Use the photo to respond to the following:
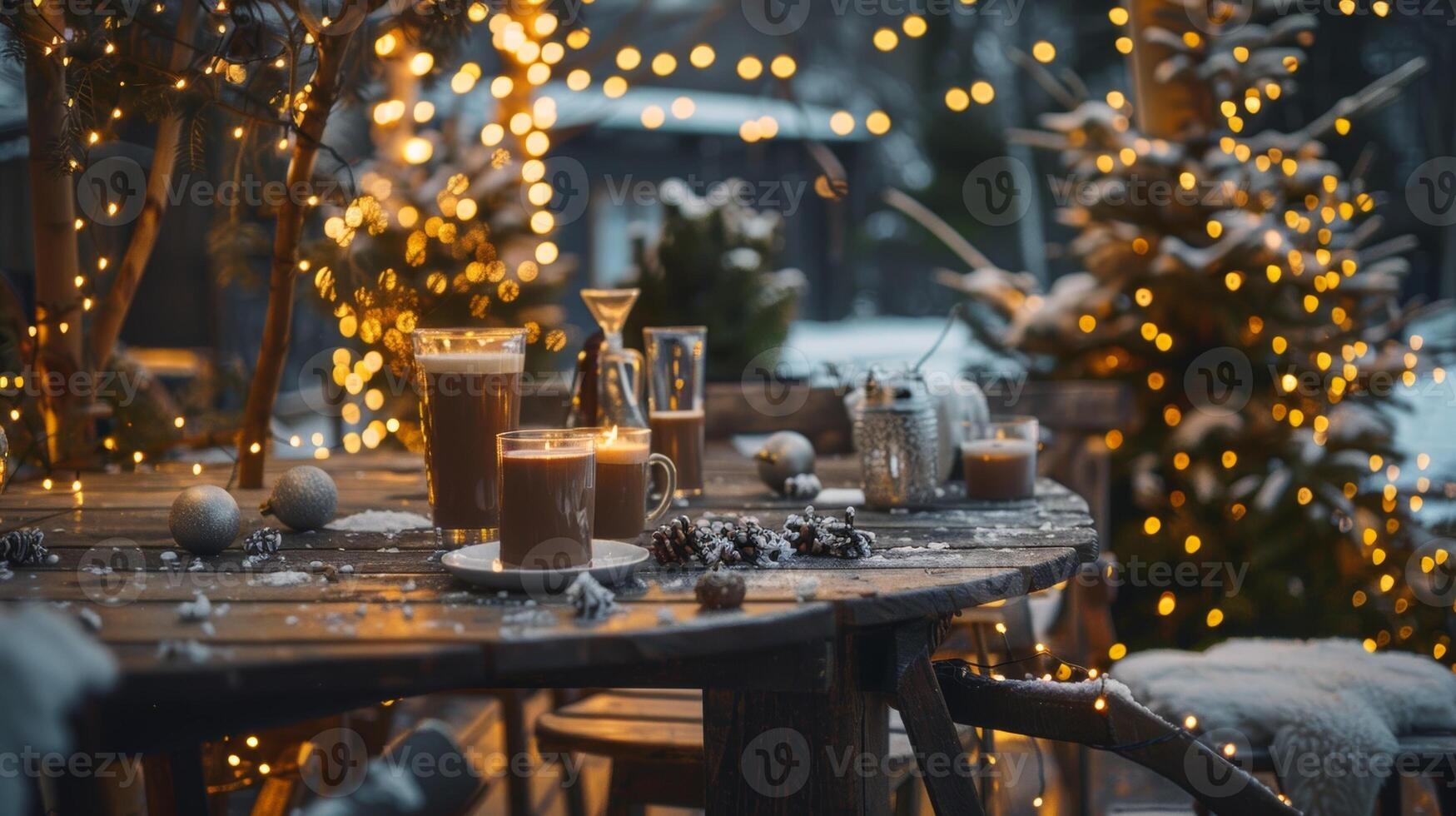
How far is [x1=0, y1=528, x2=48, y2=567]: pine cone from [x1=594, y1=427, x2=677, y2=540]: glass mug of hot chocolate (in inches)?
24.5

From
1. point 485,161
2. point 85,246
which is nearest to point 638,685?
point 85,246

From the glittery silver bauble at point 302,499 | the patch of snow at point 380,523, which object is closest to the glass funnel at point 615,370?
the patch of snow at point 380,523

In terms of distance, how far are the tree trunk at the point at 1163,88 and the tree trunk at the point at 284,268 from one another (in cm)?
240

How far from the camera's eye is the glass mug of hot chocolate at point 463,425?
1.42 m

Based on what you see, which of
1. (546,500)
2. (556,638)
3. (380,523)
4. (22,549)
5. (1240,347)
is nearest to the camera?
(556,638)

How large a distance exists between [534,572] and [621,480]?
294 mm

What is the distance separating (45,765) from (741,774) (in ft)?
2.38

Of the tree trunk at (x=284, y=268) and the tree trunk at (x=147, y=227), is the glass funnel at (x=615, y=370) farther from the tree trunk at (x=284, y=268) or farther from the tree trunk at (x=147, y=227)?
the tree trunk at (x=147, y=227)

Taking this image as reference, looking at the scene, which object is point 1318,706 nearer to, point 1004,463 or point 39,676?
point 1004,463

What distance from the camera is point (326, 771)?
6.97ft

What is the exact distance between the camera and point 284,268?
190cm

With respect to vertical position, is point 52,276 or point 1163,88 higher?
point 1163,88

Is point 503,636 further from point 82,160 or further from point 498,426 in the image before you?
point 82,160

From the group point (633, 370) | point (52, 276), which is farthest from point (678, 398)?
point (52, 276)
